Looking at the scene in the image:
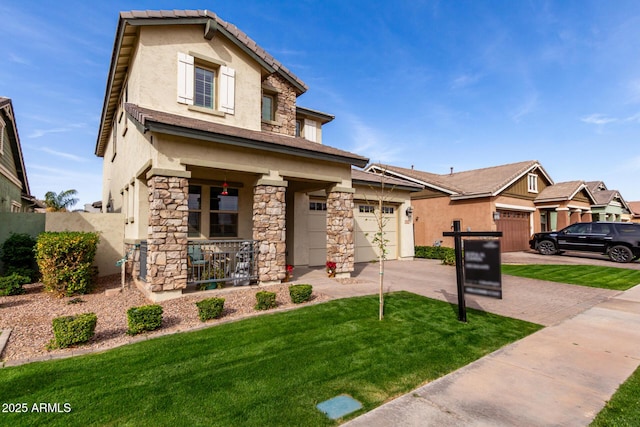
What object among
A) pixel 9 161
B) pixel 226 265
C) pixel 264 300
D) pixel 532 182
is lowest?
pixel 264 300

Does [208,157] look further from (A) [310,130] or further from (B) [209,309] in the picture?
(A) [310,130]

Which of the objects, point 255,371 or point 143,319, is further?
point 143,319

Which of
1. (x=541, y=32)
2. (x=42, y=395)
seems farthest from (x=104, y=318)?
(x=541, y=32)

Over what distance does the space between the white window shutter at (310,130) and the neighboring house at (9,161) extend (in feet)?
42.7

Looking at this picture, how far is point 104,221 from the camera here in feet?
35.6

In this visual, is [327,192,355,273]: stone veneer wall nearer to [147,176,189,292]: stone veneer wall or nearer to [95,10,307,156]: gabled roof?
[147,176,189,292]: stone veneer wall

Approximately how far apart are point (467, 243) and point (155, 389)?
546 centimetres

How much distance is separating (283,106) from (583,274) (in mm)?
13551

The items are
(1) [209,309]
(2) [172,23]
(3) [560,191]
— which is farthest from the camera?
(3) [560,191]

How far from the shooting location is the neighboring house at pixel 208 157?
7.13 m

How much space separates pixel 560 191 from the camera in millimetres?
21469

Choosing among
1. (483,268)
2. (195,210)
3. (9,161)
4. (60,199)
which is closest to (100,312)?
(195,210)

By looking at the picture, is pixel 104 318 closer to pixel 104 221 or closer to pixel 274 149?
pixel 274 149

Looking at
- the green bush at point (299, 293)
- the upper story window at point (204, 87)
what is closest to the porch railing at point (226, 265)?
the green bush at point (299, 293)
